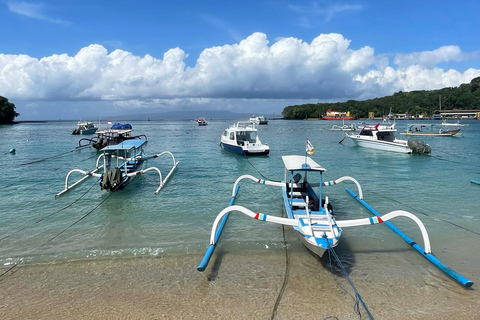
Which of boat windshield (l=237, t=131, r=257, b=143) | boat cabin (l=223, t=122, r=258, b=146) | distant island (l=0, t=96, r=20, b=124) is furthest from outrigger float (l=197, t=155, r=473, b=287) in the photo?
distant island (l=0, t=96, r=20, b=124)

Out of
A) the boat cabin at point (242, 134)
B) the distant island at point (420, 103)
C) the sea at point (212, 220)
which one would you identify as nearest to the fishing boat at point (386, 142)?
the sea at point (212, 220)

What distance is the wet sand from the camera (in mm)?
6410

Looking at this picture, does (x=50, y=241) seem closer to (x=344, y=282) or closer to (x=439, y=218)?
(x=344, y=282)

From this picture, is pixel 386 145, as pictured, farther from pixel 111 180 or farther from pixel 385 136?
pixel 111 180

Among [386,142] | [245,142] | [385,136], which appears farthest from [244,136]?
[385,136]

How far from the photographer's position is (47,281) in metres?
7.77

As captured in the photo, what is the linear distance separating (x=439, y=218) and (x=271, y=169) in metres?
13.8

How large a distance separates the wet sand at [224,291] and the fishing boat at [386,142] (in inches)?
1036

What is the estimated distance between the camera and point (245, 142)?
101 feet

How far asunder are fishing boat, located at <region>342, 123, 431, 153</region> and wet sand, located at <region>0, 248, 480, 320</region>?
86.4 feet

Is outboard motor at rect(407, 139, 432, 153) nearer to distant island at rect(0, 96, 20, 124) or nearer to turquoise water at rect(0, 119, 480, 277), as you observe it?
turquoise water at rect(0, 119, 480, 277)

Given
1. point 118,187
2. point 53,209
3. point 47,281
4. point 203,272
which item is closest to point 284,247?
point 203,272

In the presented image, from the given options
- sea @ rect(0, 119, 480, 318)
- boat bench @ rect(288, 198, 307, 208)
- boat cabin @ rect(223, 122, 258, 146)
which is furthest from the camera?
boat cabin @ rect(223, 122, 258, 146)

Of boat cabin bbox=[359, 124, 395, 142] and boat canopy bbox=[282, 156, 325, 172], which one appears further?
boat cabin bbox=[359, 124, 395, 142]
